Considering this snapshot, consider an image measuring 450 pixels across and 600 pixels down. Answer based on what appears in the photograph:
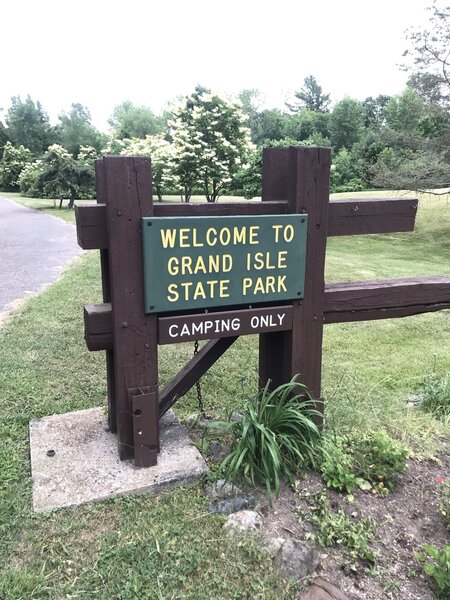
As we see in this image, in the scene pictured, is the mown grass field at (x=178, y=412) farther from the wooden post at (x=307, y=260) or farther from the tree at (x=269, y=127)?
the tree at (x=269, y=127)

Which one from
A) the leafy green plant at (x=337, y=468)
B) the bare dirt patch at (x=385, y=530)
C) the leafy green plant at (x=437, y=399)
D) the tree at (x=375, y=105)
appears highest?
the tree at (x=375, y=105)

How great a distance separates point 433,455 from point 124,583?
74.6 inches

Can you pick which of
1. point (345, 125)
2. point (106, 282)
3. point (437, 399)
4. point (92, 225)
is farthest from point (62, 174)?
point (345, 125)

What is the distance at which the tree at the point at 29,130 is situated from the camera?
201 ft

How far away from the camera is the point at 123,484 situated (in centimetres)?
248

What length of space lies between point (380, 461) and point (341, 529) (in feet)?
1.73

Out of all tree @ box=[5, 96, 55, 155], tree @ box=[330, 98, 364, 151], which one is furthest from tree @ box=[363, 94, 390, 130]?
tree @ box=[5, 96, 55, 155]

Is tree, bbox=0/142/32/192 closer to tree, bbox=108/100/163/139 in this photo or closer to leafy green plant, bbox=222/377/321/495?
tree, bbox=108/100/163/139

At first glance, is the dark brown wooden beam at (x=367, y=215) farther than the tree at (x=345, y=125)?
No

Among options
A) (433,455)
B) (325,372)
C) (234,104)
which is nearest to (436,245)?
(234,104)

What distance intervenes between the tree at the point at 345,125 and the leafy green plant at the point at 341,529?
2429 inches

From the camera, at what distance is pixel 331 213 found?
2.75 meters

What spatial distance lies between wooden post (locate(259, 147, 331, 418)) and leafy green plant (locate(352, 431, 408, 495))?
37 centimetres

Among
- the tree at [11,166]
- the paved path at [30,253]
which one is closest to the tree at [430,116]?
the paved path at [30,253]
